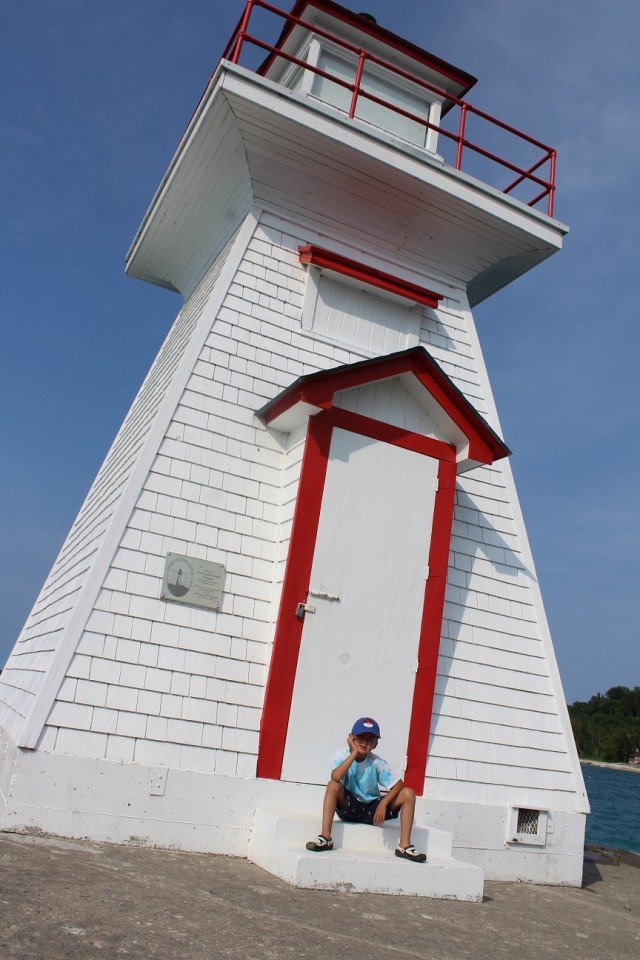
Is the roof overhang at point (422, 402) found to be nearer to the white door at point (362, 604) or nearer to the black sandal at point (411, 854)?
the white door at point (362, 604)

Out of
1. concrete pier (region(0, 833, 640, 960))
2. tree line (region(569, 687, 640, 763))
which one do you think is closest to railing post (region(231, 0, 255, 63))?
concrete pier (region(0, 833, 640, 960))

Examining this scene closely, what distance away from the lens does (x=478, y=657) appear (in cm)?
804

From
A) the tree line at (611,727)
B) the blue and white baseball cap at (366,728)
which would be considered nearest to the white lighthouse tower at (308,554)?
the blue and white baseball cap at (366,728)

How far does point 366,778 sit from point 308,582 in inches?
69.4

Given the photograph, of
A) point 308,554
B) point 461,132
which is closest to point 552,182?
point 461,132

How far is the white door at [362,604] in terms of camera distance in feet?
22.8

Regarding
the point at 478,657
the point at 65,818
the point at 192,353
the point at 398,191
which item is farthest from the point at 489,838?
the point at 398,191

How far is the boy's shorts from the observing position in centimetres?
596

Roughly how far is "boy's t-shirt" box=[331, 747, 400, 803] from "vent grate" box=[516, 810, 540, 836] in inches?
85.4

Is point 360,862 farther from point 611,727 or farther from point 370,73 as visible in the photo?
point 611,727

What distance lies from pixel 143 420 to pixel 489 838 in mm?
5180

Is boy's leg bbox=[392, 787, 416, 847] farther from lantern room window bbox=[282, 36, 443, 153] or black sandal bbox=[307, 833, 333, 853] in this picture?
lantern room window bbox=[282, 36, 443, 153]

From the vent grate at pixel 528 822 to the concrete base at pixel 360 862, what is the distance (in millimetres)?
1588

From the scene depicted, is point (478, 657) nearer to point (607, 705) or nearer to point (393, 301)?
Answer: point (393, 301)
